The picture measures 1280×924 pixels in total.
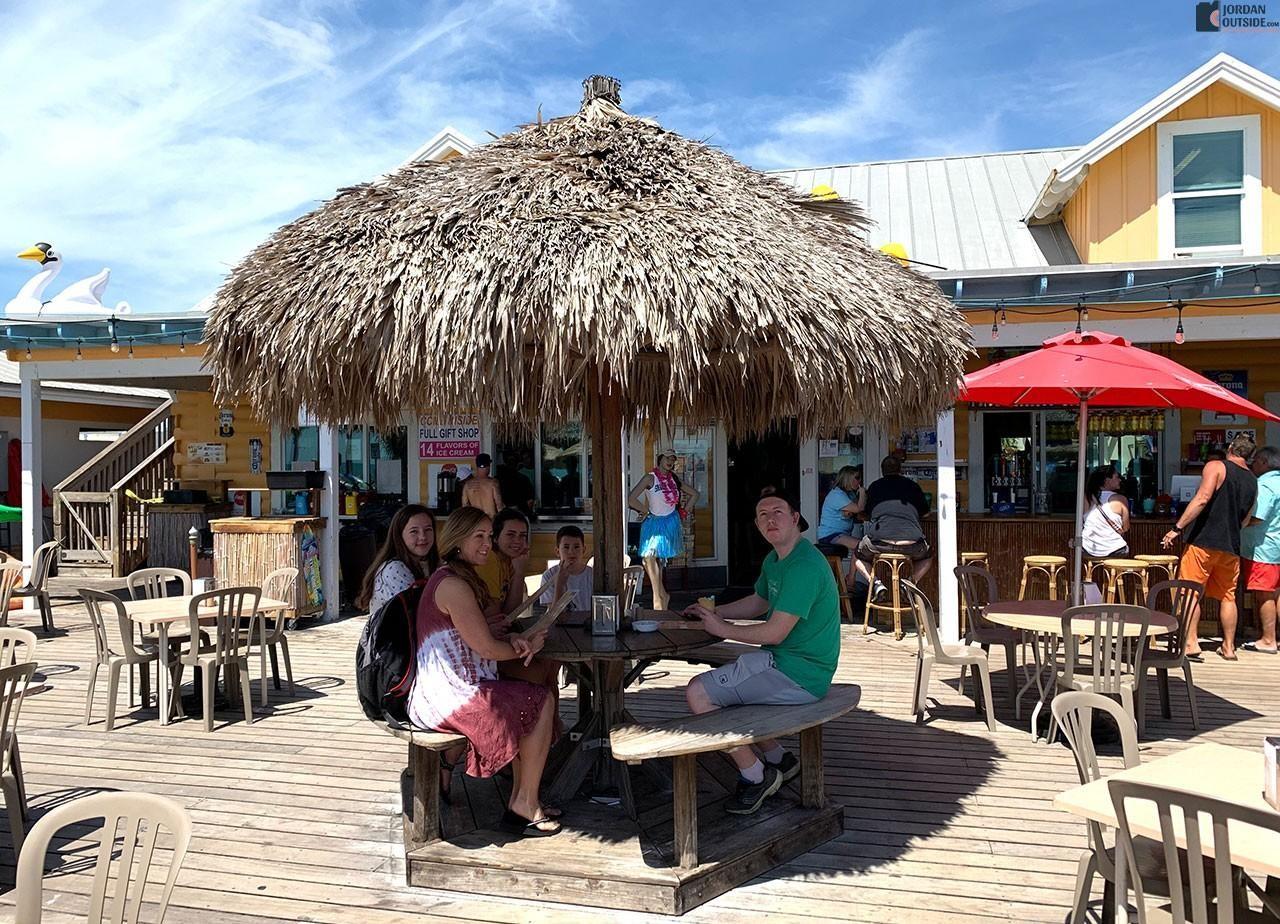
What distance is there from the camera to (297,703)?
6547 mm

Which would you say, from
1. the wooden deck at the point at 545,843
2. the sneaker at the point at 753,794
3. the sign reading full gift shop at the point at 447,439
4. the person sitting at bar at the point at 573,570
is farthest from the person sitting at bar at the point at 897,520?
the sign reading full gift shop at the point at 447,439

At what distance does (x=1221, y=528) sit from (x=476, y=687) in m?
6.65

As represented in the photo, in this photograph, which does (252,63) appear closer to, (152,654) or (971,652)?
(152,654)

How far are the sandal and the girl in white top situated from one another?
5.76m

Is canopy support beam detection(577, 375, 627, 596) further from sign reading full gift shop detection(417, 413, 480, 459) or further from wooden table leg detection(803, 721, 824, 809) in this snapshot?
sign reading full gift shop detection(417, 413, 480, 459)

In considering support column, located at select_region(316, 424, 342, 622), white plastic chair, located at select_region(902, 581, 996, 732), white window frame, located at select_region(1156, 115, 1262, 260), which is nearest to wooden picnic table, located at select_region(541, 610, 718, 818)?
white plastic chair, located at select_region(902, 581, 996, 732)

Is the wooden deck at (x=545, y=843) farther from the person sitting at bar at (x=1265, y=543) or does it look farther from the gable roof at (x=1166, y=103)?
the gable roof at (x=1166, y=103)

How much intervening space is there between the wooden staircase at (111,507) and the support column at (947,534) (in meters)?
9.95

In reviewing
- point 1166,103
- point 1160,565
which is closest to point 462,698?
point 1160,565

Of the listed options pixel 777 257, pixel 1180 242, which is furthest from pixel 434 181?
pixel 1180 242

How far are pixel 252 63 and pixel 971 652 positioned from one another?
8512 mm

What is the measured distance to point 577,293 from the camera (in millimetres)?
3508

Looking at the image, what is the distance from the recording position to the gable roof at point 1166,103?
9172 millimetres

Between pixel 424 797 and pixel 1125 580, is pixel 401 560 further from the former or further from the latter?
pixel 1125 580
